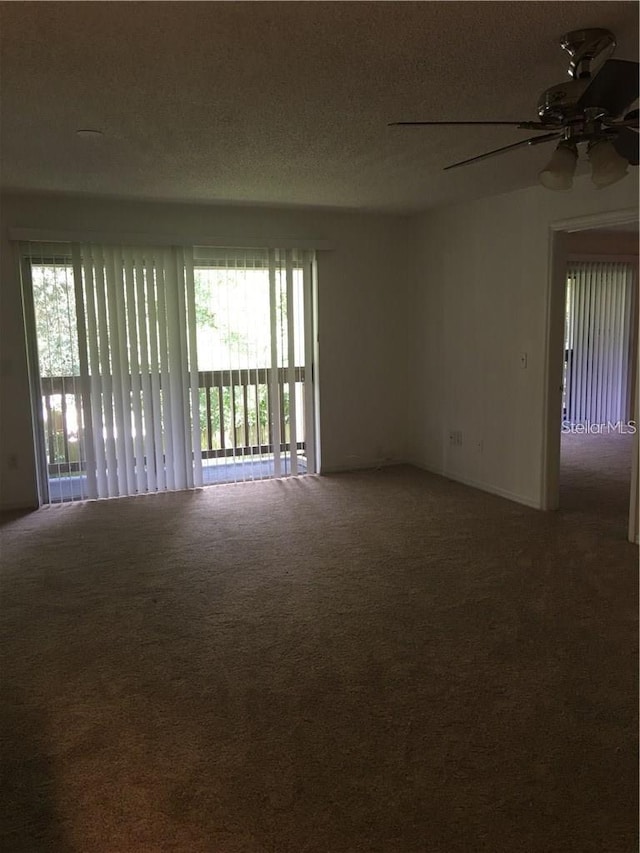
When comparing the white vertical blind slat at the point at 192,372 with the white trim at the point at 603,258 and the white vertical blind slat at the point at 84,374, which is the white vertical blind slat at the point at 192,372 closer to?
the white vertical blind slat at the point at 84,374

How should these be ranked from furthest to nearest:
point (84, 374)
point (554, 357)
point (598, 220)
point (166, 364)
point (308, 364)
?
point (308, 364) → point (166, 364) → point (84, 374) → point (554, 357) → point (598, 220)

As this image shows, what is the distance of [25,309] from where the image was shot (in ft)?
16.4

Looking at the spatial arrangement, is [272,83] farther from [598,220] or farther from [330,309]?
[330,309]

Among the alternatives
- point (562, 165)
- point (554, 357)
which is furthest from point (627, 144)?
point (554, 357)

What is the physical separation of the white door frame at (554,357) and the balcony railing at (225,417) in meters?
2.23

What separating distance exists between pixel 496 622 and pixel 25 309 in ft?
13.5

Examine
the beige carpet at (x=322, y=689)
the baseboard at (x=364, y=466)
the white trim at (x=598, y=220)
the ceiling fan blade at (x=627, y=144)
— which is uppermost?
the white trim at (x=598, y=220)

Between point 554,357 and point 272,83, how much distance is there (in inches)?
117

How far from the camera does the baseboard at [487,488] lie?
4.96 metres

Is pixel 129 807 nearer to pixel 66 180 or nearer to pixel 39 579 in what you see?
pixel 39 579

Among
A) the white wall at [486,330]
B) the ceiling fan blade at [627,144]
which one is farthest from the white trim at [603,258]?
the ceiling fan blade at [627,144]

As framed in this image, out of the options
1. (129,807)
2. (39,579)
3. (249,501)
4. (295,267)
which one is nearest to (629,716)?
(129,807)

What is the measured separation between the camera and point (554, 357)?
15.4 ft

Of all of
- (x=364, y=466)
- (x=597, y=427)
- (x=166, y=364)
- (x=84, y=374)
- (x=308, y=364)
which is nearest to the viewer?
(x=84, y=374)
